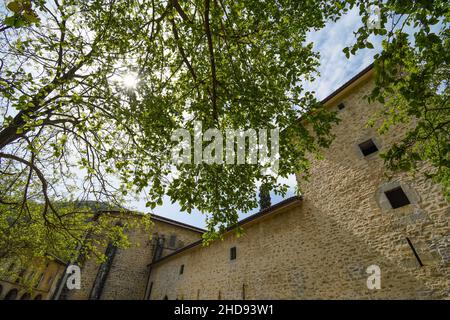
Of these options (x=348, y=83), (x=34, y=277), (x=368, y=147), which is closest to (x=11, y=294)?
(x=34, y=277)

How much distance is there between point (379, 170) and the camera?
789 centimetres

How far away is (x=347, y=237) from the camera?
775cm

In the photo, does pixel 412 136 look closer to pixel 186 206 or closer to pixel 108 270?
pixel 186 206

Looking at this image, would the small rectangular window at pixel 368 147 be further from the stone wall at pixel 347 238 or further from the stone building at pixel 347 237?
the stone wall at pixel 347 238

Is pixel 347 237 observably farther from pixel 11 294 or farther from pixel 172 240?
pixel 11 294

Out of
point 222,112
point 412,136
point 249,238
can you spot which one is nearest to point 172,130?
point 222,112

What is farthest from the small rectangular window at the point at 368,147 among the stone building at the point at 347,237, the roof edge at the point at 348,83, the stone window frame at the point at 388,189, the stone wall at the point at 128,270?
the stone wall at the point at 128,270

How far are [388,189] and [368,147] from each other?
2.02m

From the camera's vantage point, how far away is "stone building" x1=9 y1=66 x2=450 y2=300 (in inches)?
248

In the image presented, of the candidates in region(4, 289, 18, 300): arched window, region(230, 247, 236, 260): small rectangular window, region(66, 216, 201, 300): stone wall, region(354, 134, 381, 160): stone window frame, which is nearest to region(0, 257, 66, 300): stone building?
region(4, 289, 18, 300): arched window

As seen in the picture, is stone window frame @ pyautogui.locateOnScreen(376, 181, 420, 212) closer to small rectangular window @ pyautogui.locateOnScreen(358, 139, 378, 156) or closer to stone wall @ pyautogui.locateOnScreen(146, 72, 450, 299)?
stone wall @ pyautogui.locateOnScreen(146, 72, 450, 299)

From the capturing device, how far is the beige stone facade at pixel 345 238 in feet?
20.6

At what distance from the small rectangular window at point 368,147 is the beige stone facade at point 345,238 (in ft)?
0.40
